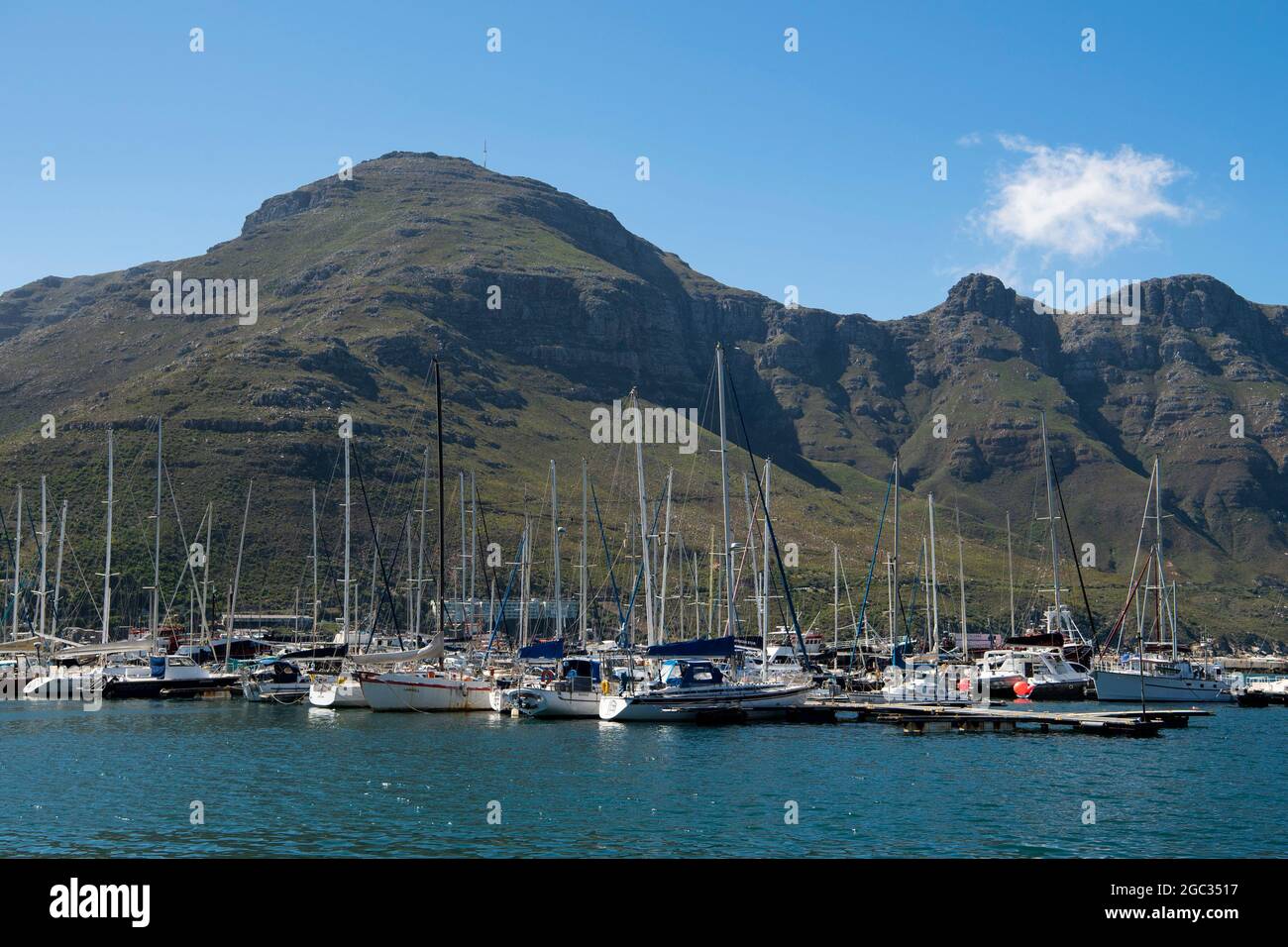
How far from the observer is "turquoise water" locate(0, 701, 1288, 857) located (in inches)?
1135

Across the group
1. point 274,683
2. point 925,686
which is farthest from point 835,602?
point 274,683

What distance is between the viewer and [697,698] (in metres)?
57.2

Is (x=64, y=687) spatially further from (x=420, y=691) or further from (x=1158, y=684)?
(x=1158, y=684)

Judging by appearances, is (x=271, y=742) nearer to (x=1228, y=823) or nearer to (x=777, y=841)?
(x=777, y=841)

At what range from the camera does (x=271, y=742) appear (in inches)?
2042

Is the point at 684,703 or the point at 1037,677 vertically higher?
the point at 684,703

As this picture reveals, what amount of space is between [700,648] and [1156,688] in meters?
33.8

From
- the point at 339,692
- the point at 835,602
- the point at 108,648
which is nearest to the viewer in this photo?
the point at 339,692

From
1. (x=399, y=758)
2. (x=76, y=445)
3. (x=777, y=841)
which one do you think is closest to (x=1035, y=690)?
(x=399, y=758)

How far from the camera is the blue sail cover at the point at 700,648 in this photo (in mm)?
57969

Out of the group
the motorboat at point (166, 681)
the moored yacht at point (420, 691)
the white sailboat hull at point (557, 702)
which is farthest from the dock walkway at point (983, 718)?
the motorboat at point (166, 681)
